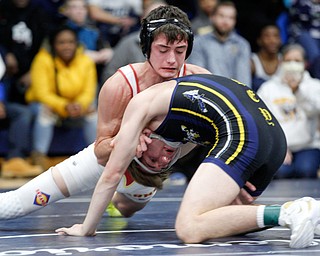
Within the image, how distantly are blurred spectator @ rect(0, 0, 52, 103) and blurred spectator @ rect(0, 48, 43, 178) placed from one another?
12.2 inches

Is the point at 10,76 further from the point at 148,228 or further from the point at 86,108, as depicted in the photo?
the point at 148,228

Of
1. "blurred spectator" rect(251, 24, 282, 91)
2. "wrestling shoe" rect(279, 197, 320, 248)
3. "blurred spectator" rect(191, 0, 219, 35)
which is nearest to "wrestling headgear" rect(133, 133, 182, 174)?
"wrestling shoe" rect(279, 197, 320, 248)

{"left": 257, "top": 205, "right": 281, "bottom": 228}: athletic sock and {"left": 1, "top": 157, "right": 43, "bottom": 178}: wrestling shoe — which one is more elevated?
{"left": 257, "top": 205, "right": 281, "bottom": 228}: athletic sock

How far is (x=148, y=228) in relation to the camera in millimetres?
5625

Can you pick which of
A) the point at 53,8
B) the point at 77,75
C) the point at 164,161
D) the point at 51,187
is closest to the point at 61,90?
the point at 77,75

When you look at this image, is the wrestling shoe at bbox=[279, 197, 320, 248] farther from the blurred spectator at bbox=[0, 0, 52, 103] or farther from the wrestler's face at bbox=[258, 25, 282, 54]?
the wrestler's face at bbox=[258, 25, 282, 54]

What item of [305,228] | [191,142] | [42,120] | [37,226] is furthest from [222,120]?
[42,120]

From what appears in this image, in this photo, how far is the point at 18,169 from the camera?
9.08 metres

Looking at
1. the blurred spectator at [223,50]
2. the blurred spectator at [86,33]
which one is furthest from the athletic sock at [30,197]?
the blurred spectator at [86,33]

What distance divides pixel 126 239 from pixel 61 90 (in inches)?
171

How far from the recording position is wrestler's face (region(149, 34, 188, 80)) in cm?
518

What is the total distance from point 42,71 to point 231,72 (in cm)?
179

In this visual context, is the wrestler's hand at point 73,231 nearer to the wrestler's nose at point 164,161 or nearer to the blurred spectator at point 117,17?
the wrestler's nose at point 164,161

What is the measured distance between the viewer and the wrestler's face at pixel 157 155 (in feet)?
17.2
